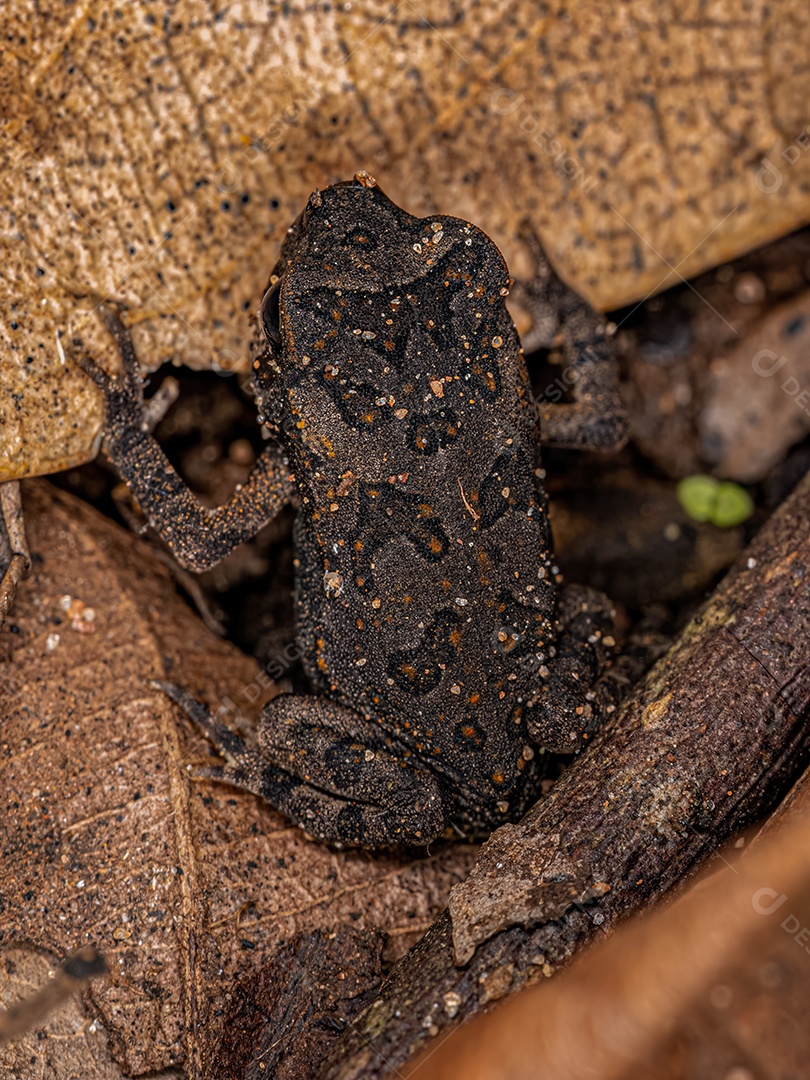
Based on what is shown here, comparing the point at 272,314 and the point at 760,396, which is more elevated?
the point at 760,396

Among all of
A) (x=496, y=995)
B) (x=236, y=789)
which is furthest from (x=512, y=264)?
(x=496, y=995)

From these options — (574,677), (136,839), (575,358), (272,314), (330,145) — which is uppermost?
Answer: (330,145)

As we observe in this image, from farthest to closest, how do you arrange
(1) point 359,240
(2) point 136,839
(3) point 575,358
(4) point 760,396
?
(4) point 760,396 → (3) point 575,358 → (1) point 359,240 → (2) point 136,839

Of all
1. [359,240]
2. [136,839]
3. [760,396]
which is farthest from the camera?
[760,396]

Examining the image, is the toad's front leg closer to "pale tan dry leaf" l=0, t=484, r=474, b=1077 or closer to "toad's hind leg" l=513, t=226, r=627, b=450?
"pale tan dry leaf" l=0, t=484, r=474, b=1077

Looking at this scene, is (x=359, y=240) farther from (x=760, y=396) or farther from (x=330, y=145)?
(x=760, y=396)

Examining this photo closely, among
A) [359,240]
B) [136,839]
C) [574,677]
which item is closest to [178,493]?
[359,240]

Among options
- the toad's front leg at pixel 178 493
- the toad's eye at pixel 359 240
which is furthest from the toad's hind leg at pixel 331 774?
the toad's eye at pixel 359 240

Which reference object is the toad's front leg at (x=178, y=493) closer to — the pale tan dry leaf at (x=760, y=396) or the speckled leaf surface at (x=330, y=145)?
the speckled leaf surface at (x=330, y=145)
